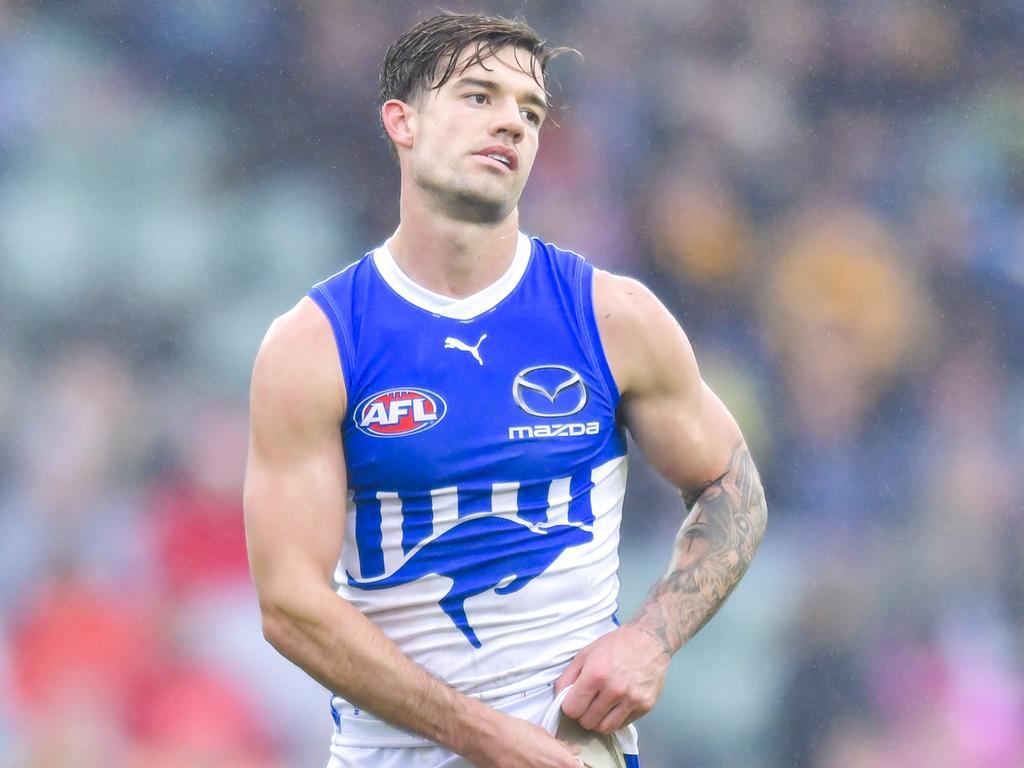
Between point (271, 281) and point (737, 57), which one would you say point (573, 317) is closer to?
A: point (271, 281)

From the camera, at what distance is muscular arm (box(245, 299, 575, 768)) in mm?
2455

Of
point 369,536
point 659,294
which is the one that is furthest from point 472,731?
point 659,294

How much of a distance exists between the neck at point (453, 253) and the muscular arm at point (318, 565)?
24cm

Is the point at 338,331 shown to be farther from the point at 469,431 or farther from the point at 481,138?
the point at 481,138

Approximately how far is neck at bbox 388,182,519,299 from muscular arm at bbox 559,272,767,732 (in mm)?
208

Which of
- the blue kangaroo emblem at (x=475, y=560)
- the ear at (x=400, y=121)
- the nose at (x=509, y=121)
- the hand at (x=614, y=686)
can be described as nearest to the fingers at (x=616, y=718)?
the hand at (x=614, y=686)

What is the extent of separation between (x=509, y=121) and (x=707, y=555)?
92 centimetres

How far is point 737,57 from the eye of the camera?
5.87 metres

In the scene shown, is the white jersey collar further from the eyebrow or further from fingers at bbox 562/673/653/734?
fingers at bbox 562/673/653/734

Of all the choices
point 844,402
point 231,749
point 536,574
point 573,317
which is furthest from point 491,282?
point 844,402

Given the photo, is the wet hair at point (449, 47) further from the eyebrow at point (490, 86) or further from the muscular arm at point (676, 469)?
the muscular arm at point (676, 469)

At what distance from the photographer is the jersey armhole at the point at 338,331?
2578 millimetres

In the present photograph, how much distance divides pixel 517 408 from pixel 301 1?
3332mm

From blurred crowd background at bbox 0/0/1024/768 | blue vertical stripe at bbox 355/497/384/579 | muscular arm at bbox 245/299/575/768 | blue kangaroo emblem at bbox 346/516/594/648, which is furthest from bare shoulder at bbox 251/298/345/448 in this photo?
blurred crowd background at bbox 0/0/1024/768
